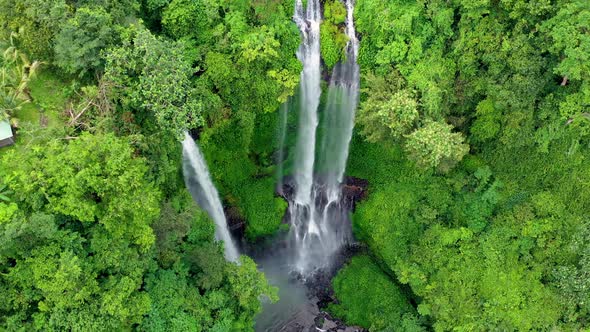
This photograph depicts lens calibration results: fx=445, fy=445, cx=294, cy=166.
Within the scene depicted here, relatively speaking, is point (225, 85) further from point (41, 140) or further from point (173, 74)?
point (41, 140)

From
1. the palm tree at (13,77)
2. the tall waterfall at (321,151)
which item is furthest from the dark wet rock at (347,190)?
the palm tree at (13,77)

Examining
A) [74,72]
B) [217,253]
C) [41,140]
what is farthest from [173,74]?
[217,253]

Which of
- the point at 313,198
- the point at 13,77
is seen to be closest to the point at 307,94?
the point at 313,198

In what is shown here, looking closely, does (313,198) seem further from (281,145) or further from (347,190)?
(281,145)

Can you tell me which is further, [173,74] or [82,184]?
[173,74]

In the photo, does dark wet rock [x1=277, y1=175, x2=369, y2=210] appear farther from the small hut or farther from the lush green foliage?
the small hut

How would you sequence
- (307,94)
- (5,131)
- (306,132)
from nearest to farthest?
(5,131)
(307,94)
(306,132)
